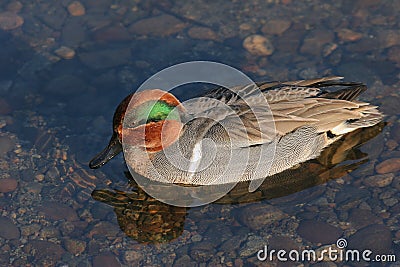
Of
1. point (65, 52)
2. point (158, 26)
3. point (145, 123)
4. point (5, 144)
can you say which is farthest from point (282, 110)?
point (65, 52)

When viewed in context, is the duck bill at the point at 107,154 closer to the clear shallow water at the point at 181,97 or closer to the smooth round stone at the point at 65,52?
the clear shallow water at the point at 181,97

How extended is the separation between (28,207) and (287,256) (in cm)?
254

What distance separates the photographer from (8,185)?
23.1 ft

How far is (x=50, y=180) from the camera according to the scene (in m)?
7.13

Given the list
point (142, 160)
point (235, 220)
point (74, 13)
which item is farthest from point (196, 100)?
point (74, 13)

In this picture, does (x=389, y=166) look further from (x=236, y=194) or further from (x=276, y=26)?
(x=276, y=26)

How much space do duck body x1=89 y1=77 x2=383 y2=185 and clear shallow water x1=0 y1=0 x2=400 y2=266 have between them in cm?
27

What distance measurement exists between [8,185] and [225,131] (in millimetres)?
2255

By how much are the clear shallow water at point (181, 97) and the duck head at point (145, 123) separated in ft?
1.35

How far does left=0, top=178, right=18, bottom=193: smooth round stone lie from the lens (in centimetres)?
701

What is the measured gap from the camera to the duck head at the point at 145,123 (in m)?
6.54

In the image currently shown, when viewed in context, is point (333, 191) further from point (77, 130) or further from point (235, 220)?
point (77, 130)

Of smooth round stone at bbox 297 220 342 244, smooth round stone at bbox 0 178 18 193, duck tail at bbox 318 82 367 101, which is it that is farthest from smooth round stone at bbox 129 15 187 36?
smooth round stone at bbox 297 220 342 244

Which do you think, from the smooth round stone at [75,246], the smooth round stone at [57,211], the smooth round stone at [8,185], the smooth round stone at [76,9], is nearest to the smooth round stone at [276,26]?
the smooth round stone at [76,9]
